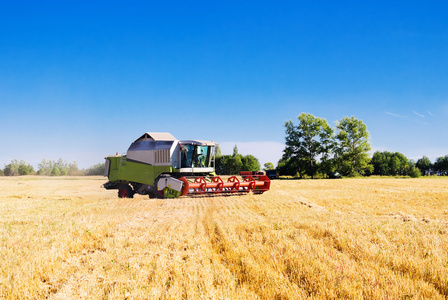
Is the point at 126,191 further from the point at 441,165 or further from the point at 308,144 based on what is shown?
the point at 441,165

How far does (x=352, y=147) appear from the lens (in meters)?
61.4

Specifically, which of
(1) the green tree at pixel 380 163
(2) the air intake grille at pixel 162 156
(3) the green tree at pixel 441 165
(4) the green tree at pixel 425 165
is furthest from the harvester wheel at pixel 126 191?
(4) the green tree at pixel 425 165

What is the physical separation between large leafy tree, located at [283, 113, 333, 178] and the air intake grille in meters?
46.5

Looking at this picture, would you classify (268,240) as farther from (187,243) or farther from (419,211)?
(419,211)

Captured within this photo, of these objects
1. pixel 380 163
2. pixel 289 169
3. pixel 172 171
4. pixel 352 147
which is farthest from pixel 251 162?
pixel 172 171

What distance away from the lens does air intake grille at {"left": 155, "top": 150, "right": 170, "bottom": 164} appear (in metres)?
16.9

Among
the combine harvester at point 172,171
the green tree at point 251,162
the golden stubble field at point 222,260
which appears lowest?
the golden stubble field at point 222,260

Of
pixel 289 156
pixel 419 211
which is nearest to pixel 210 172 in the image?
pixel 419 211

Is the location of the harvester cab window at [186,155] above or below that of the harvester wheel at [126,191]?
above

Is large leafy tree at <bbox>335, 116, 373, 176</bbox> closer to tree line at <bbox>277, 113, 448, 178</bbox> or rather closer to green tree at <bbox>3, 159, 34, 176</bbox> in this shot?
tree line at <bbox>277, 113, 448, 178</bbox>

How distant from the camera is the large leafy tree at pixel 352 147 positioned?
59697mm

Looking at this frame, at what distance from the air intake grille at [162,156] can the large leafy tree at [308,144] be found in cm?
4654

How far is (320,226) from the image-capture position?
312 inches

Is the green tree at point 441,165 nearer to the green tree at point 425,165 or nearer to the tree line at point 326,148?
the green tree at point 425,165
